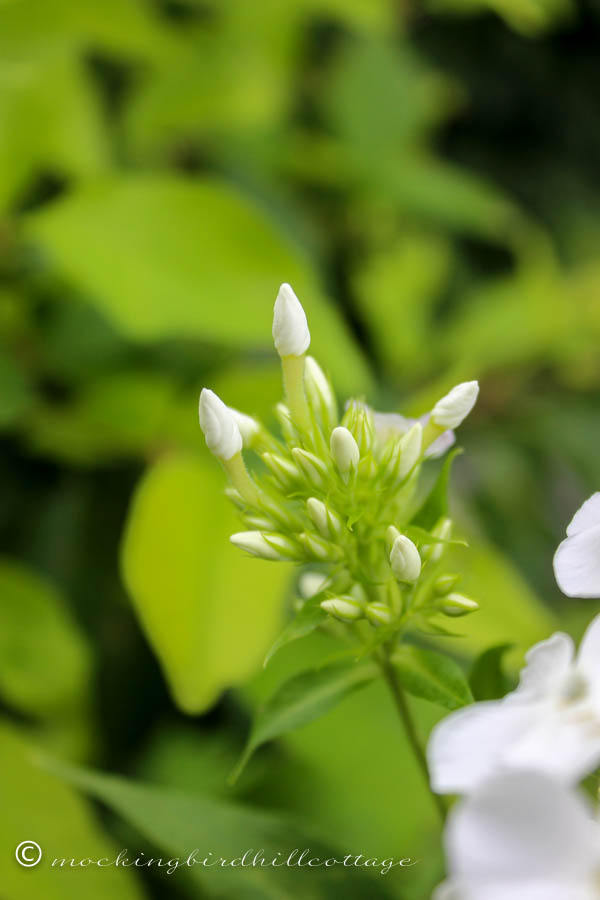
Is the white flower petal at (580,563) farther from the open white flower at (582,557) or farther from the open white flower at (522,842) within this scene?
the open white flower at (522,842)

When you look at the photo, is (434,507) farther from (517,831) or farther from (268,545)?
(517,831)

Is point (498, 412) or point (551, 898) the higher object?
point (551, 898)

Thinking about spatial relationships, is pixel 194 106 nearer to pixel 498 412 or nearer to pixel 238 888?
pixel 498 412

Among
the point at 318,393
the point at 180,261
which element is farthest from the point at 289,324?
the point at 180,261

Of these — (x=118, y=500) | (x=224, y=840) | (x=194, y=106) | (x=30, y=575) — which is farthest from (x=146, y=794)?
(x=194, y=106)

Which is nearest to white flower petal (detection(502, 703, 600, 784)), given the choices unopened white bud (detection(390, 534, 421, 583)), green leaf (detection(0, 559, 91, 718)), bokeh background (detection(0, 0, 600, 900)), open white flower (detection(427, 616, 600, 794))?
open white flower (detection(427, 616, 600, 794))
